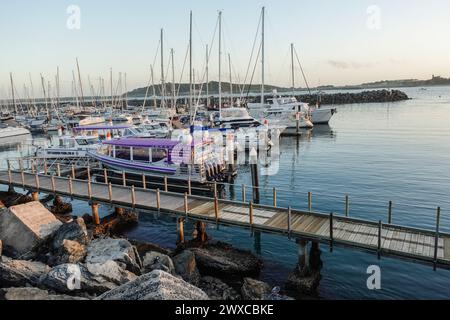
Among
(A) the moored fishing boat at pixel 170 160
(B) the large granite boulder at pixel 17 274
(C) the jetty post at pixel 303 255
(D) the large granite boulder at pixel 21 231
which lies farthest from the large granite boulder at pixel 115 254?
(A) the moored fishing boat at pixel 170 160

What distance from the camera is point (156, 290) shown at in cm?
889

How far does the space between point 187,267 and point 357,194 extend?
1646 cm

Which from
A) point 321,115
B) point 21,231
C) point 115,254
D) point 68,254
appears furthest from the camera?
point 321,115

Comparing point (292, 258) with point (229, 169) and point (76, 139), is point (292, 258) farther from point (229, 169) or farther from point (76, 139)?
point (76, 139)

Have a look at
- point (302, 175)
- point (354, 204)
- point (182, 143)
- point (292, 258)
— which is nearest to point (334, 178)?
point (302, 175)

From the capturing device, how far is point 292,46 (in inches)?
2867

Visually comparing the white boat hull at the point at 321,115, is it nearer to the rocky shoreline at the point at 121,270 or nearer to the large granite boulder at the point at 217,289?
the rocky shoreline at the point at 121,270

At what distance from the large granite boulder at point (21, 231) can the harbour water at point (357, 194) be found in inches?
198

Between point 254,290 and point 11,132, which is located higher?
point 11,132

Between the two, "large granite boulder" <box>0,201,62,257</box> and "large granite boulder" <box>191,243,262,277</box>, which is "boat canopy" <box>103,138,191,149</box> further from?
"large granite boulder" <box>191,243,262,277</box>

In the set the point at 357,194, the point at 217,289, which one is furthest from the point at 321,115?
the point at 217,289

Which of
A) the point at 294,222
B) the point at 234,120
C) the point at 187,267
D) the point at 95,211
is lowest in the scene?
the point at 187,267

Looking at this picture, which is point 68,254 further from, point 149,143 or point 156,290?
point 149,143

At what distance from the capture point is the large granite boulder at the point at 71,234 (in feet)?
52.3
